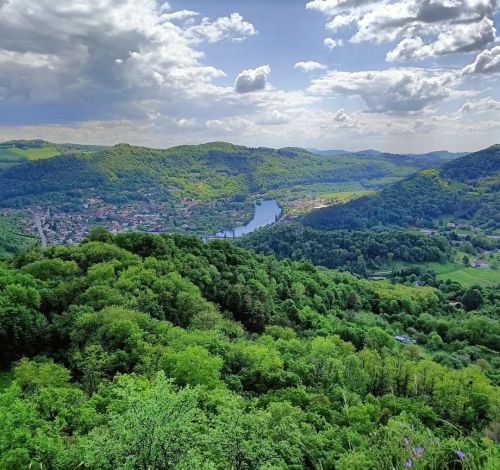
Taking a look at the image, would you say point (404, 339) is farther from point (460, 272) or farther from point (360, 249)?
point (360, 249)

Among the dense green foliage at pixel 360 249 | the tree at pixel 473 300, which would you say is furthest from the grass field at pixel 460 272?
the tree at pixel 473 300

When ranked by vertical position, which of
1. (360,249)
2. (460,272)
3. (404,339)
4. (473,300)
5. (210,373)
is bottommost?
(460,272)

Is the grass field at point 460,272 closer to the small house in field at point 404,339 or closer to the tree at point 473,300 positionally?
the tree at point 473,300

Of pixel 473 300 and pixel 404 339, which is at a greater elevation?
pixel 404 339

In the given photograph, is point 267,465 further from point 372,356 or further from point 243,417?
point 372,356

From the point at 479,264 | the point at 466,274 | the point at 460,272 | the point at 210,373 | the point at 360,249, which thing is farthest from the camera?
the point at 360,249

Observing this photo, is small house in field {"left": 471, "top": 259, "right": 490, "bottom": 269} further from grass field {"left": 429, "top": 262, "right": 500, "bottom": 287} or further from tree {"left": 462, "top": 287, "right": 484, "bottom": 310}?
tree {"left": 462, "top": 287, "right": 484, "bottom": 310}

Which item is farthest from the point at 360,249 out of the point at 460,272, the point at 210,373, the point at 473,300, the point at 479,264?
the point at 210,373
